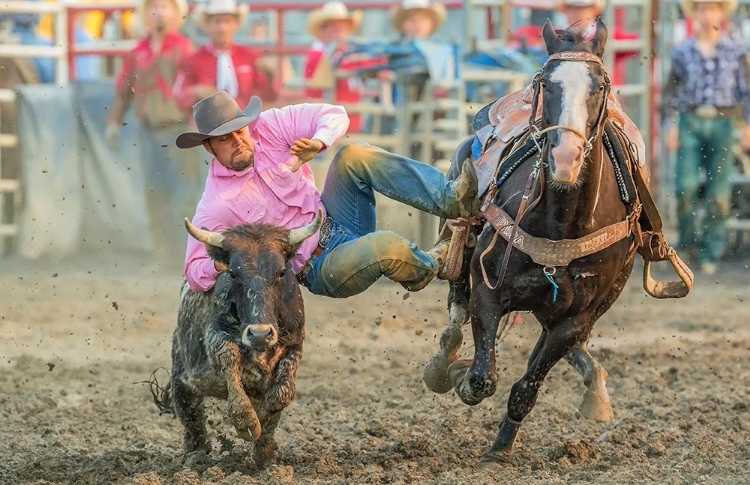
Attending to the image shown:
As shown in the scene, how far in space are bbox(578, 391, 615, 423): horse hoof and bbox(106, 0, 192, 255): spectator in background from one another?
591 centimetres

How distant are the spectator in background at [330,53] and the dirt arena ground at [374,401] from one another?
2032 millimetres

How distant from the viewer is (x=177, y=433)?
653 centimetres

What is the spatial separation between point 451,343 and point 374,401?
1080 mm

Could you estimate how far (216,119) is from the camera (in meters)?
5.57

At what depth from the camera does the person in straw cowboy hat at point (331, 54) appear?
A: 38.6 feet

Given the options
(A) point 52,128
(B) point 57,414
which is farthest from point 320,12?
(B) point 57,414

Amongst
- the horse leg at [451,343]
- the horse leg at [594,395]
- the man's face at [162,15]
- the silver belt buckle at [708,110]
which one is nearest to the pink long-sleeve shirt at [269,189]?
the horse leg at [451,343]

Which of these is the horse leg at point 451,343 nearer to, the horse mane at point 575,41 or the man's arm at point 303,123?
Answer: the man's arm at point 303,123

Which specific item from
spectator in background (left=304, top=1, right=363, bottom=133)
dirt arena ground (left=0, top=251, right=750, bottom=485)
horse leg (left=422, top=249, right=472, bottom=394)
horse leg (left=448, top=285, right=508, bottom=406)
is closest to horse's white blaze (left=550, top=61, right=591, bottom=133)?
horse leg (left=448, top=285, right=508, bottom=406)

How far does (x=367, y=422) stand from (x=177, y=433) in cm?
90

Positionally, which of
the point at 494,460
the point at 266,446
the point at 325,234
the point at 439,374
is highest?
the point at 325,234

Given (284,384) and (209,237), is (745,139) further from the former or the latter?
(209,237)

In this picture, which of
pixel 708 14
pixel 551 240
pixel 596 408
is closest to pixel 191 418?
pixel 551 240

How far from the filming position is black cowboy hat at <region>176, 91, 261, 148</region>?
5.52 m
